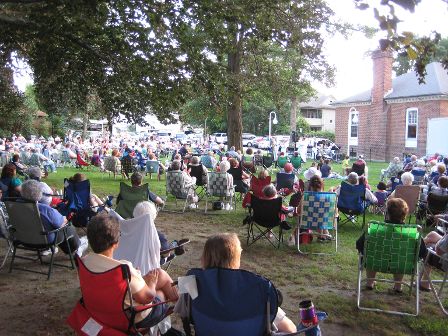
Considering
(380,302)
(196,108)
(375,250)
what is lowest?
(380,302)

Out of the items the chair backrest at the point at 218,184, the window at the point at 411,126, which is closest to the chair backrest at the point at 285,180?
the chair backrest at the point at 218,184

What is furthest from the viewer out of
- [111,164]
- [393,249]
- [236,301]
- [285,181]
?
[111,164]

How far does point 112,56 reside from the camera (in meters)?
9.89

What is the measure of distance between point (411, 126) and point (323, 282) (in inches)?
1057

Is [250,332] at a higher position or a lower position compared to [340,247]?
higher

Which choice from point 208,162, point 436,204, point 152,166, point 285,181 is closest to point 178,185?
point 285,181

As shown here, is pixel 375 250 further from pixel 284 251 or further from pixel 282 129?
pixel 282 129

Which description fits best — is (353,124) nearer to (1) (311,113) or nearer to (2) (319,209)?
(2) (319,209)

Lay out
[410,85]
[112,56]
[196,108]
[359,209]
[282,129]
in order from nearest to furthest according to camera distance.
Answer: [359,209] < [112,56] < [196,108] < [410,85] < [282,129]

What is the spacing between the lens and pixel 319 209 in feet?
23.7

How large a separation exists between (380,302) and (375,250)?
0.63m

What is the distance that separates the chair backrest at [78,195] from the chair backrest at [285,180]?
515cm

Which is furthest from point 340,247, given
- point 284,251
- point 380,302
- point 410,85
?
point 410,85

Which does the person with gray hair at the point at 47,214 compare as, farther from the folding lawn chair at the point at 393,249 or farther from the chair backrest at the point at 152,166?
the chair backrest at the point at 152,166
